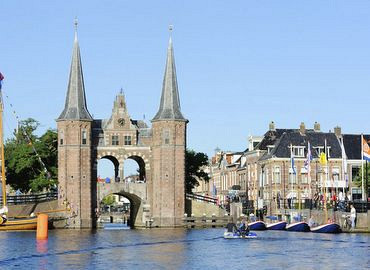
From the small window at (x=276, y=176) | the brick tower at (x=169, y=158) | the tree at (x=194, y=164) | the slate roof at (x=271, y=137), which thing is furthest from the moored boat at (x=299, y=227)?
the tree at (x=194, y=164)

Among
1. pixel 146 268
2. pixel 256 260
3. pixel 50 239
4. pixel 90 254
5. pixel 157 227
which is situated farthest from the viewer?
pixel 157 227

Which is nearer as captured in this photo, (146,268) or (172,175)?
(146,268)

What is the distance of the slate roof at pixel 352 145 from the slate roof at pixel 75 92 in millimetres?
36837

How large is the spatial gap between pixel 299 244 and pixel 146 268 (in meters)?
20.9

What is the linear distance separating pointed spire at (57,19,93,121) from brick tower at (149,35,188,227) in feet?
28.5

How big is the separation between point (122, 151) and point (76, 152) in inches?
227

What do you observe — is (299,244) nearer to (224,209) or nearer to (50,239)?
(50,239)

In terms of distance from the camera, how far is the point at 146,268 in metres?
55.4

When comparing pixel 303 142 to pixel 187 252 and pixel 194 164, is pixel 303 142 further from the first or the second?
pixel 187 252

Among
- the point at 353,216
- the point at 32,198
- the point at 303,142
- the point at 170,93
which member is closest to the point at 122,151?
the point at 170,93

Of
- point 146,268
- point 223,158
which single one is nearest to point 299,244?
point 146,268

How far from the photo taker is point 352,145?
130m

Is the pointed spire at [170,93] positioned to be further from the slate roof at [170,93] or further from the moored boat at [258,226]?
the moored boat at [258,226]

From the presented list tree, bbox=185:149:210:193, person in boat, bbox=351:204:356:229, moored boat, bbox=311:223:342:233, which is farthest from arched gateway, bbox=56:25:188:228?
person in boat, bbox=351:204:356:229
